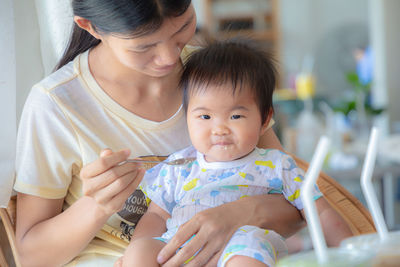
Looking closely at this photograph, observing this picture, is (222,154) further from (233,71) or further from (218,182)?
(233,71)

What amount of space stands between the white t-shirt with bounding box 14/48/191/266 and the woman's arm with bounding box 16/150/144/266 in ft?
0.15

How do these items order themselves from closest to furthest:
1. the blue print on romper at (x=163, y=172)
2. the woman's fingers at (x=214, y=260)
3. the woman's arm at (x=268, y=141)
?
the woman's fingers at (x=214, y=260), the blue print on romper at (x=163, y=172), the woman's arm at (x=268, y=141)

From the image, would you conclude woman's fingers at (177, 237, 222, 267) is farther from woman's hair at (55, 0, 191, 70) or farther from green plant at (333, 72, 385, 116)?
green plant at (333, 72, 385, 116)

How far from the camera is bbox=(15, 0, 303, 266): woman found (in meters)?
1.00

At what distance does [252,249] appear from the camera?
0.90 m

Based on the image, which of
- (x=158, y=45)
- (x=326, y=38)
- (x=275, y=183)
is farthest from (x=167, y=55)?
(x=326, y=38)

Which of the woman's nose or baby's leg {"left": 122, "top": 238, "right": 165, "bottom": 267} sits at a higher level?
the woman's nose

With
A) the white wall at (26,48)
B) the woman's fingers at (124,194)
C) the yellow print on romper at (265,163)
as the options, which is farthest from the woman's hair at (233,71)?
the white wall at (26,48)

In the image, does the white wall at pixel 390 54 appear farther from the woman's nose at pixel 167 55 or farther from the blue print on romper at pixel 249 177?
the woman's nose at pixel 167 55

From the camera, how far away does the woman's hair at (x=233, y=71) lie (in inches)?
45.9

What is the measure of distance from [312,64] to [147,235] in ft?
21.3

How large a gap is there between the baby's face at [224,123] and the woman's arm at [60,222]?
0.25 m

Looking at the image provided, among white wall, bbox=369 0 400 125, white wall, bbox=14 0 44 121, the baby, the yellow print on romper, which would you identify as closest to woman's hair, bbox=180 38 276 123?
the baby

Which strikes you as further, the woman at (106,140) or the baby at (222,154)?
the baby at (222,154)
